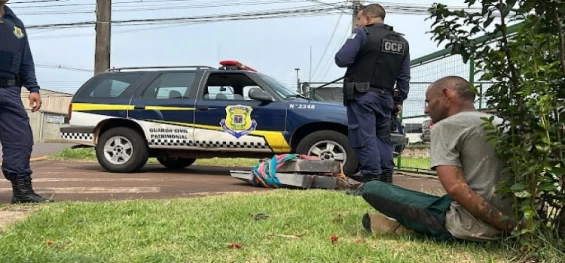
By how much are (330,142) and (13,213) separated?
13.1 feet

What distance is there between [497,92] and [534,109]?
23 cm

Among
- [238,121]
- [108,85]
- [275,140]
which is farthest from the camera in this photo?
[108,85]

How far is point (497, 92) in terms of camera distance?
2434mm

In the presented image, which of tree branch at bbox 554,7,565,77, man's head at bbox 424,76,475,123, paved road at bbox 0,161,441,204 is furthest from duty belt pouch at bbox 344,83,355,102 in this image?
tree branch at bbox 554,7,565,77

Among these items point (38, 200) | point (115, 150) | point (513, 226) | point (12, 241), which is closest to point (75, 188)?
point (38, 200)

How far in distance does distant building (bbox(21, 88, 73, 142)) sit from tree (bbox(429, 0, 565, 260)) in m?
44.6

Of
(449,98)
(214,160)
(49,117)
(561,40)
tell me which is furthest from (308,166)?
(49,117)

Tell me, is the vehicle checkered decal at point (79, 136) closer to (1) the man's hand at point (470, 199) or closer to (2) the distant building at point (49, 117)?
(1) the man's hand at point (470, 199)

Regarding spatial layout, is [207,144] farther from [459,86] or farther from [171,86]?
[459,86]

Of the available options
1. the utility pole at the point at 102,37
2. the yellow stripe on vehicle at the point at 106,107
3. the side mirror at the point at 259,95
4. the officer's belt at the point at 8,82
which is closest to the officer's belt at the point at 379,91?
the side mirror at the point at 259,95

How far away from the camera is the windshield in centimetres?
740

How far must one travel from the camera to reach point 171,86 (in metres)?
7.77

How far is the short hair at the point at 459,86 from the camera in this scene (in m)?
2.64

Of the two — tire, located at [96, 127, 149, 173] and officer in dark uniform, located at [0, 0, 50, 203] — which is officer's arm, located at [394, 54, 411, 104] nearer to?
officer in dark uniform, located at [0, 0, 50, 203]
